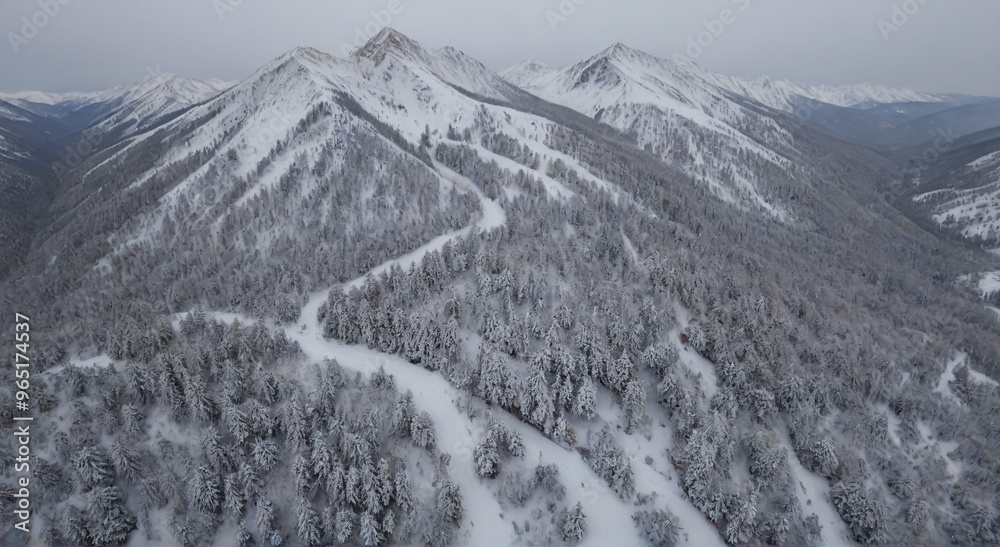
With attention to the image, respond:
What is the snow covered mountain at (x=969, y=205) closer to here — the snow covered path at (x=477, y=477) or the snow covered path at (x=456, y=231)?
the snow covered path at (x=456, y=231)

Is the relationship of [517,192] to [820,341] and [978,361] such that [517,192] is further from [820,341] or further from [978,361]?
[978,361]

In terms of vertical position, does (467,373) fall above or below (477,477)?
above

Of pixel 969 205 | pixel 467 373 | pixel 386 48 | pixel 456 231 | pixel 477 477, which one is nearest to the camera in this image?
pixel 477 477

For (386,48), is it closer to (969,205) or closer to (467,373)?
(467,373)

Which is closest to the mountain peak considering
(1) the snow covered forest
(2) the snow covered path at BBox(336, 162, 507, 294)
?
(1) the snow covered forest

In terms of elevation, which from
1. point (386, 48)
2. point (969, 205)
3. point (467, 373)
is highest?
point (386, 48)

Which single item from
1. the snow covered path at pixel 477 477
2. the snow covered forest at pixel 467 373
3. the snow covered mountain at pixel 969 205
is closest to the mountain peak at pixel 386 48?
the snow covered forest at pixel 467 373

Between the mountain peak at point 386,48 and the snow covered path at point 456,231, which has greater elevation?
the mountain peak at point 386,48

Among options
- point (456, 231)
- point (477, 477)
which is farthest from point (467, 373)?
point (456, 231)

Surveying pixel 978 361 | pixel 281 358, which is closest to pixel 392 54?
pixel 281 358
